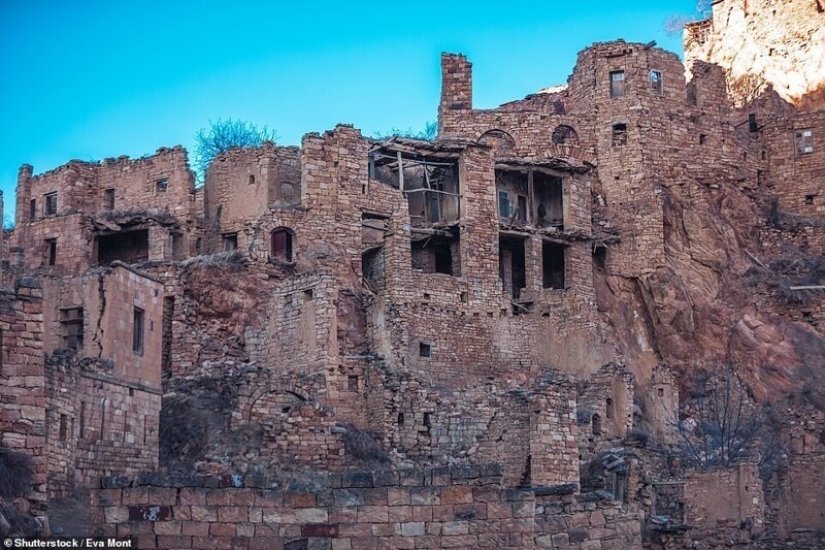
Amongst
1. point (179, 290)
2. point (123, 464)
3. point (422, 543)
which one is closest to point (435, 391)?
point (179, 290)

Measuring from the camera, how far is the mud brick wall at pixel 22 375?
68.5ft

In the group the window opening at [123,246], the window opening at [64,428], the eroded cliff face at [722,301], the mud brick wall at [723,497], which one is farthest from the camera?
the eroded cliff face at [722,301]

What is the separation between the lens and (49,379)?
85.4ft

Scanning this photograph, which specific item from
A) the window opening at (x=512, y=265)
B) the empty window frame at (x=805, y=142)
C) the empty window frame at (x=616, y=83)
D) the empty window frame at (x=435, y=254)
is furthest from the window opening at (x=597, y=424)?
the empty window frame at (x=805, y=142)

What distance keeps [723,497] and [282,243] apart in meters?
15.1

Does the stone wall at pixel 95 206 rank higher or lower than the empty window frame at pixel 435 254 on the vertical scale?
higher

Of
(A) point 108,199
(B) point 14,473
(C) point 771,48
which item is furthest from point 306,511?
(C) point 771,48

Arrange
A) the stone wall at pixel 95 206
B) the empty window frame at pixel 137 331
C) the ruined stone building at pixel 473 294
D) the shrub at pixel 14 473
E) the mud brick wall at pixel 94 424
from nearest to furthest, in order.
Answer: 1. the shrub at pixel 14 473
2. the mud brick wall at pixel 94 424
3. the empty window frame at pixel 137 331
4. the ruined stone building at pixel 473 294
5. the stone wall at pixel 95 206

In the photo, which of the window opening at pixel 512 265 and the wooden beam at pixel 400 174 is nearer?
the wooden beam at pixel 400 174

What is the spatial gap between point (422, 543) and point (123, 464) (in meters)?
11.3

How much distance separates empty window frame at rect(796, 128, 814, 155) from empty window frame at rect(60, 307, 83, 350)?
91.0 ft

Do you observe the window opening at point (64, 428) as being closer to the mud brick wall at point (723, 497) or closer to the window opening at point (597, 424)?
the mud brick wall at point (723, 497)

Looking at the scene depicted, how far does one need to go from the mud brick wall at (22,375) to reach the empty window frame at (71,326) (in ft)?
34.6

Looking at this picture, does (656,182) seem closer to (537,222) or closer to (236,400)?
(537,222)
